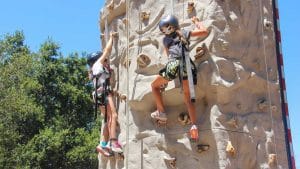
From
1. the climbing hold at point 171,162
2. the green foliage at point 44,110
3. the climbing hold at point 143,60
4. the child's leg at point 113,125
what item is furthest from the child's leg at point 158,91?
the green foliage at point 44,110

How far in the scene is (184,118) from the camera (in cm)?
554

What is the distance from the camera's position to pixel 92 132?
57.2 feet

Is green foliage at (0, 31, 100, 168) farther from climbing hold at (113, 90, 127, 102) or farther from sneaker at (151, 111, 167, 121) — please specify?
sneaker at (151, 111, 167, 121)

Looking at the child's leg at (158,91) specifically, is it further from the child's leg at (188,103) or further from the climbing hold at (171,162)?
the climbing hold at (171,162)

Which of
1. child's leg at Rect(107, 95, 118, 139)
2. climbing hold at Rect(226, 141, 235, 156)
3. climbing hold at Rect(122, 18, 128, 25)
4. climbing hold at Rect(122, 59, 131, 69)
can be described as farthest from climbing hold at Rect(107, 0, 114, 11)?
climbing hold at Rect(226, 141, 235, 156)

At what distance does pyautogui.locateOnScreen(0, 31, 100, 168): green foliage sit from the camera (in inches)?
615

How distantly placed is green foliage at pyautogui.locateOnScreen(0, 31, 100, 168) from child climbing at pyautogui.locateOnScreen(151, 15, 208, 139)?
10.9m

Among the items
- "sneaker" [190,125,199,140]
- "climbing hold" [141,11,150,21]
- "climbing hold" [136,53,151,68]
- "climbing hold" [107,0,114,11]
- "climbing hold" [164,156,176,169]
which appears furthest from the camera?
"climbing hold" [107,0,114,11]

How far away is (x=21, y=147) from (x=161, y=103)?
11.7 m

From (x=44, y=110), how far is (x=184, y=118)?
12816 mm

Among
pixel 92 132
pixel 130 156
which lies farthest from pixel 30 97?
pixel 130 156

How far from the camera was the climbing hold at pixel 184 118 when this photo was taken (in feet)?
18.1

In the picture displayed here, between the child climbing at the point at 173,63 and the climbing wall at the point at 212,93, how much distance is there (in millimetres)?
169

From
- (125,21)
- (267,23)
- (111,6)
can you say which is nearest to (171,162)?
(125,21)
